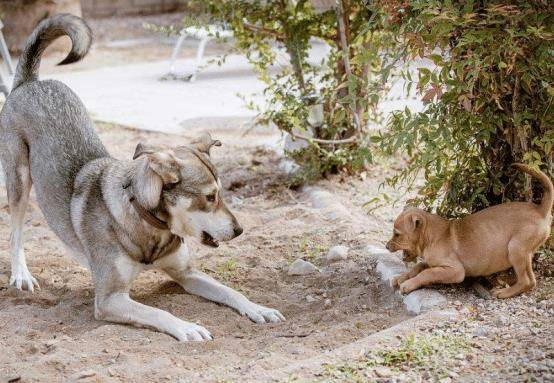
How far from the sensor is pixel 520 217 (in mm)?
4266

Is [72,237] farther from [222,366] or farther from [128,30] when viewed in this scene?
[128,30]

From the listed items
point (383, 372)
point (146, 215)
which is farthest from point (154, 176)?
point (383, 372)

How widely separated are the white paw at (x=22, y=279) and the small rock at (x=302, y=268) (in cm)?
155

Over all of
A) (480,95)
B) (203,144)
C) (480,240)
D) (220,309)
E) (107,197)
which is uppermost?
(480,95)

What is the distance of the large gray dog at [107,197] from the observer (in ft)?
14.4

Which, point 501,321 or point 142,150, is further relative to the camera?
point 142,150

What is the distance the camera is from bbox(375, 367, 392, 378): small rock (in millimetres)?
A: 3572

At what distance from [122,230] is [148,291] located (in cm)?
62

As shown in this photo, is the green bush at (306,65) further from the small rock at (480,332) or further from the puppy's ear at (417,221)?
the small rock at (480,332)

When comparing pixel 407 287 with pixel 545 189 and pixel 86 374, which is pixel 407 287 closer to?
pixel 545 189

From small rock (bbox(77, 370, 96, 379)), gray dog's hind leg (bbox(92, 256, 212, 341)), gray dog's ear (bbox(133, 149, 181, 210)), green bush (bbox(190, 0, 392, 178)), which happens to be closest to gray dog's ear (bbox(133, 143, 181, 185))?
gray dog's ear (bbox(133, 149, 181, 210))

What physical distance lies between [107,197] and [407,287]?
1701 millimetres

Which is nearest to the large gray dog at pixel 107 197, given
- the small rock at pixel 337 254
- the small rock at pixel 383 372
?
the small rock at pixel 337 254

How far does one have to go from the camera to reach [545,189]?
4.30 meters
